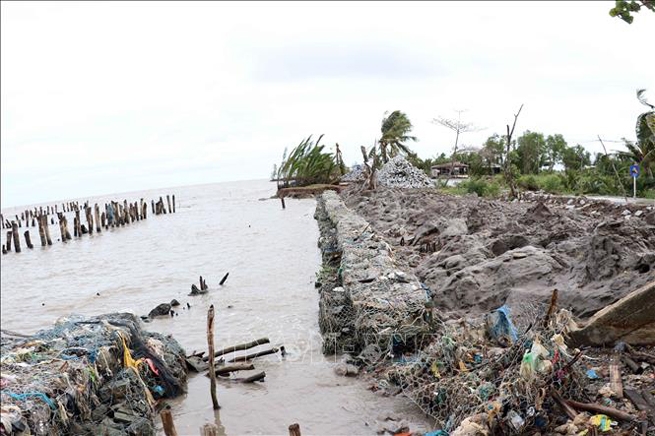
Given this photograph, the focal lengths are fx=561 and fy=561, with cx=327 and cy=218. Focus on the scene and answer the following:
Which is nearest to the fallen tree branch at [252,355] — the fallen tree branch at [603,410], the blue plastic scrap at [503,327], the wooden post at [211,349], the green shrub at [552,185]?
the wooden post at [211,349]

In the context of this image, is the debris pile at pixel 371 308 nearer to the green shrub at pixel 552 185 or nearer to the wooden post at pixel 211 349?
the wooden post at pixel 211 349

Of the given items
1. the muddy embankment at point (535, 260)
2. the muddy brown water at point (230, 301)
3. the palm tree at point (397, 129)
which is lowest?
the muddy brown water at point (230, 301)

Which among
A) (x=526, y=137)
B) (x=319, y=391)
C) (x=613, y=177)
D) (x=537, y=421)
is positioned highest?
(x=526, y=137)

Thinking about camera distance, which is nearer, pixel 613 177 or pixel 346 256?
pixel 346 256

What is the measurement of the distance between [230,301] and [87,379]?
605 cm

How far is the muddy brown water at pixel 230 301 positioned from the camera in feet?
18.7

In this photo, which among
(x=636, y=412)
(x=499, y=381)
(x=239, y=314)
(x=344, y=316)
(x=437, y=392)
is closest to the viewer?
(x=636, y=412)

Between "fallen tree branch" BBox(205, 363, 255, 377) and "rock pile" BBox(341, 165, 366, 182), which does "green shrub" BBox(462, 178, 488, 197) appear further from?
"fallen tree branch" BBox(205, 363, 255, 377)

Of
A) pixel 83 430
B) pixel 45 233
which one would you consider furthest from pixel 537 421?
pixel 45 233

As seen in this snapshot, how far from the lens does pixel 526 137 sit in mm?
41375

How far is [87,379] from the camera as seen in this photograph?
505 centimetres

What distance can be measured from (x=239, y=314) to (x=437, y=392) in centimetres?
544

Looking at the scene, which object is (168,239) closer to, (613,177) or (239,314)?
(239,314)

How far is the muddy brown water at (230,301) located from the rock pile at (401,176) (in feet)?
24.1
